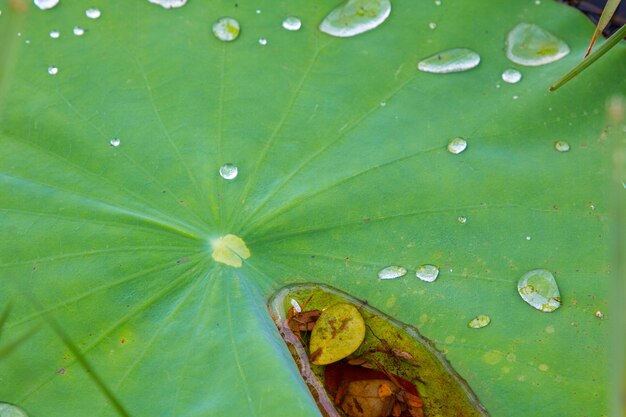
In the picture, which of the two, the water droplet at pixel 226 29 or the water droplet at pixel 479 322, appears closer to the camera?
the water droplet at pixel 479 322

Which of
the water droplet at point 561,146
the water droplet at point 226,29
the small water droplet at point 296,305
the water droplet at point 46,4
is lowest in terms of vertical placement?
the water droplet at point 561,146

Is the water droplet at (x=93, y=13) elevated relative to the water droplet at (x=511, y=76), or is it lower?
elevated

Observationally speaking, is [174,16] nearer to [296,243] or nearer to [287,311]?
[296,243]

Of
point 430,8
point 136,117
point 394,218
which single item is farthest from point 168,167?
point 430,8

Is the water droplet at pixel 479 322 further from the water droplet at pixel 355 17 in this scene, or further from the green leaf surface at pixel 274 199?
the water droplet at pixel 355 17

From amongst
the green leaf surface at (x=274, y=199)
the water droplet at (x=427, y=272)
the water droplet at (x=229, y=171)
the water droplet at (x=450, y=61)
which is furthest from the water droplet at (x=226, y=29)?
the water droplet at (x=427, y=272)

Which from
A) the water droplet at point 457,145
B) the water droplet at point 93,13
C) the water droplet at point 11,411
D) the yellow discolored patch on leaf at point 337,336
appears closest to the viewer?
the water droplet at point 11,411

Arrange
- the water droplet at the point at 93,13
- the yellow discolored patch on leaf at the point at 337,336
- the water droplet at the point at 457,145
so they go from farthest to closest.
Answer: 1. the water droplet at the point at 93,13
2. the water droplet at the point at 457,145
3. the yellow discolored patch on leaf at the point at 337,336

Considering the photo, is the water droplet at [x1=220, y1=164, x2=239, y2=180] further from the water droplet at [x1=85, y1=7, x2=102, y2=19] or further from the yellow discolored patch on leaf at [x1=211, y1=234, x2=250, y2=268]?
the water droplet at [x1=85, y1=7, x2=102, y2=19]
